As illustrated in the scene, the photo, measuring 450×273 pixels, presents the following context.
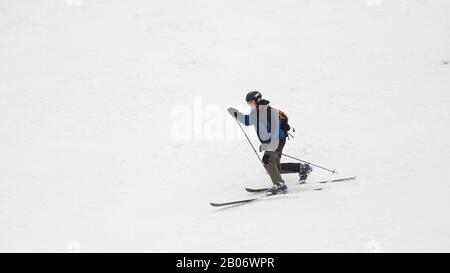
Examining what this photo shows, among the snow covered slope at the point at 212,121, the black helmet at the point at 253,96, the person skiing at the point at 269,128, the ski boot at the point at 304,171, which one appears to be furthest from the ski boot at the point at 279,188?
the black helmet at the point at 253,96

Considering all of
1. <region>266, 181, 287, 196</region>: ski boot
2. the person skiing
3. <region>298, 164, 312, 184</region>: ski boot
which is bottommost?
<region>266, 181, 287, 196</region>: ski boot

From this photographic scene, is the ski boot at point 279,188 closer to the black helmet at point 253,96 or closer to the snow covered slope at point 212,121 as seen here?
the snow covered slope at point 212,121

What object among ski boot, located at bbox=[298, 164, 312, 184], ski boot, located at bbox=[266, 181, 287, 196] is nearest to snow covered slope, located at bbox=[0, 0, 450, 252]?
ski boot, located at bbox=[266, 181, 287, 196]

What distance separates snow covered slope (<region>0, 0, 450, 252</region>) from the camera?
8125mm

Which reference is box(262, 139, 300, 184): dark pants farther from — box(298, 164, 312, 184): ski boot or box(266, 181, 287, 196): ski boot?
box(298, 164, 312, 184): ski boot

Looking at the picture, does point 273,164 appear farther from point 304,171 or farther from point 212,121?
point 212,121

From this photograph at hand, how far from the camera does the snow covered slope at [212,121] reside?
8.12 m

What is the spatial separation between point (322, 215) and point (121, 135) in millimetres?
7795

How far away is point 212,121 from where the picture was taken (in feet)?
48.6

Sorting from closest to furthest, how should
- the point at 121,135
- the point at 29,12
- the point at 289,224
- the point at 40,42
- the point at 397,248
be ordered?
the point at 397,248, the point at 289,224, the point at 121,135, the point at 40,42, the point at 29,12

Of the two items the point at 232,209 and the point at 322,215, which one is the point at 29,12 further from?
the point at 322,215

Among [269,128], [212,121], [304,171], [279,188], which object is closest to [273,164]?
[279,188]

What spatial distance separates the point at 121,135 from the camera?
14.1m
